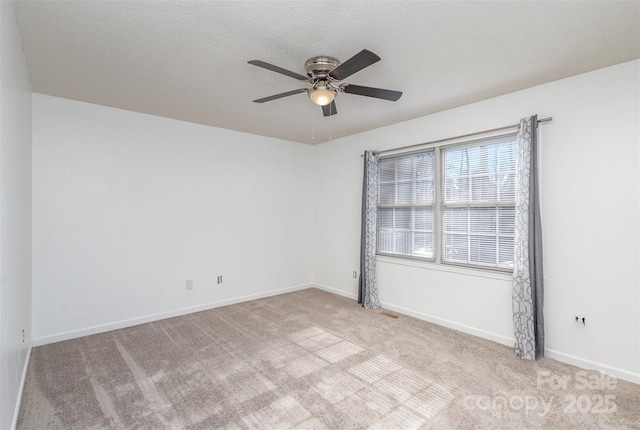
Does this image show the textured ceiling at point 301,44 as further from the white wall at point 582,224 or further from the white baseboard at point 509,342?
the white baseboard at point 509,342

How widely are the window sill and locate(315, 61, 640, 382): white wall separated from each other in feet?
0.08

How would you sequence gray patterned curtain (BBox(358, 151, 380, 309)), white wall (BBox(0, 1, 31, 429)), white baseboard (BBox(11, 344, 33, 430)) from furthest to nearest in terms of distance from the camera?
gray patterned curtain (BBox(358, 151, 380, 309))
white baseboard (BBox(11, 344, 33, 430))
white wall (BBox(0, 1, 31, 429))

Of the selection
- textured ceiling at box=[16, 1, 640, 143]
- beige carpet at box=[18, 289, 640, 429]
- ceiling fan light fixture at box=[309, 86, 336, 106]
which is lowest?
beige carpet at box=[18, 289, 640, 429]

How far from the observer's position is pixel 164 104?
3498 millimetres

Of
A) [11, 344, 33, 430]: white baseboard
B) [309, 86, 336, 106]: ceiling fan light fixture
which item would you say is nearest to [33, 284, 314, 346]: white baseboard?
[11, 344, 33, 430]: white baseboard

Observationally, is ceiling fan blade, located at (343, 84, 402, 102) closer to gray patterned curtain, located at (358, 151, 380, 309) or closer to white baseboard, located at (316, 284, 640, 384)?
gray patterned curtain, located at (358, 151, 380, 309)

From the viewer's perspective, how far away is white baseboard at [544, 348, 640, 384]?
249 cm

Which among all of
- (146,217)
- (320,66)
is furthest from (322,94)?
(146,217)

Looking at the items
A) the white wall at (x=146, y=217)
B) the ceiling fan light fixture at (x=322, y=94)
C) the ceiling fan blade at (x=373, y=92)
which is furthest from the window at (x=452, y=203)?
the ceiling fan light fixture at (x=322, y=94)

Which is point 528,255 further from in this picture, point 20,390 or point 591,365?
point 20,390

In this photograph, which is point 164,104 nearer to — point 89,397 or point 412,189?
point 89,397

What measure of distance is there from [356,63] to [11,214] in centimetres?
241

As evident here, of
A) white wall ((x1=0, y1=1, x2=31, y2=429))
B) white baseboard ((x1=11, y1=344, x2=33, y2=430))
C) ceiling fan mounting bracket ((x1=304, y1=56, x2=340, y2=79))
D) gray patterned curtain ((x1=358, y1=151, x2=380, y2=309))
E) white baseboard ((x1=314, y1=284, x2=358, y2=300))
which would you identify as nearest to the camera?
white wall ((x1=0, y1=1, x2=31, y2=429))

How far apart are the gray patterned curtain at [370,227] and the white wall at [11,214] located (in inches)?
143
